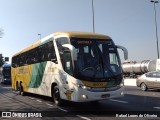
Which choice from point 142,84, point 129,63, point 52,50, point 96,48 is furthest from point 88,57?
point 129,63

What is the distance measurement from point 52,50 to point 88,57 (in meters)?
2.67

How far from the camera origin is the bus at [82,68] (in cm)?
1226

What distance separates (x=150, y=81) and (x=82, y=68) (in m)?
11.5

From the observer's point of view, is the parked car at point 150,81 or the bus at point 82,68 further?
the parked car at point 150,81

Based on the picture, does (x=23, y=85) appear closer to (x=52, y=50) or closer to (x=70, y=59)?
(x=52, y=50)

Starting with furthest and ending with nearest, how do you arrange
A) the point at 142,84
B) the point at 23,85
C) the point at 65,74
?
the point at 142,84
the point at 23,85
the point at 65,74

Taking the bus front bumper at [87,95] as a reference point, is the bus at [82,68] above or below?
above

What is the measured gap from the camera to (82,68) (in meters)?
12.4

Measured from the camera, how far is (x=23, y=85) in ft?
73.1

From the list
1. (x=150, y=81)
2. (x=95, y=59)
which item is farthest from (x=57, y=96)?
(x=150, y=81)

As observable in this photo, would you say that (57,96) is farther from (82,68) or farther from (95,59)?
(95,59)

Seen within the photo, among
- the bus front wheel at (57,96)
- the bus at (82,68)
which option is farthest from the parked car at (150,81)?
the bus front wheel at (57,96)

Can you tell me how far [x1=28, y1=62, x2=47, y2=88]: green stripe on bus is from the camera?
1699 centimetres

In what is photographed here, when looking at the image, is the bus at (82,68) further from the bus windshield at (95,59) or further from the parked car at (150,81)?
the parked car at (150,81)
